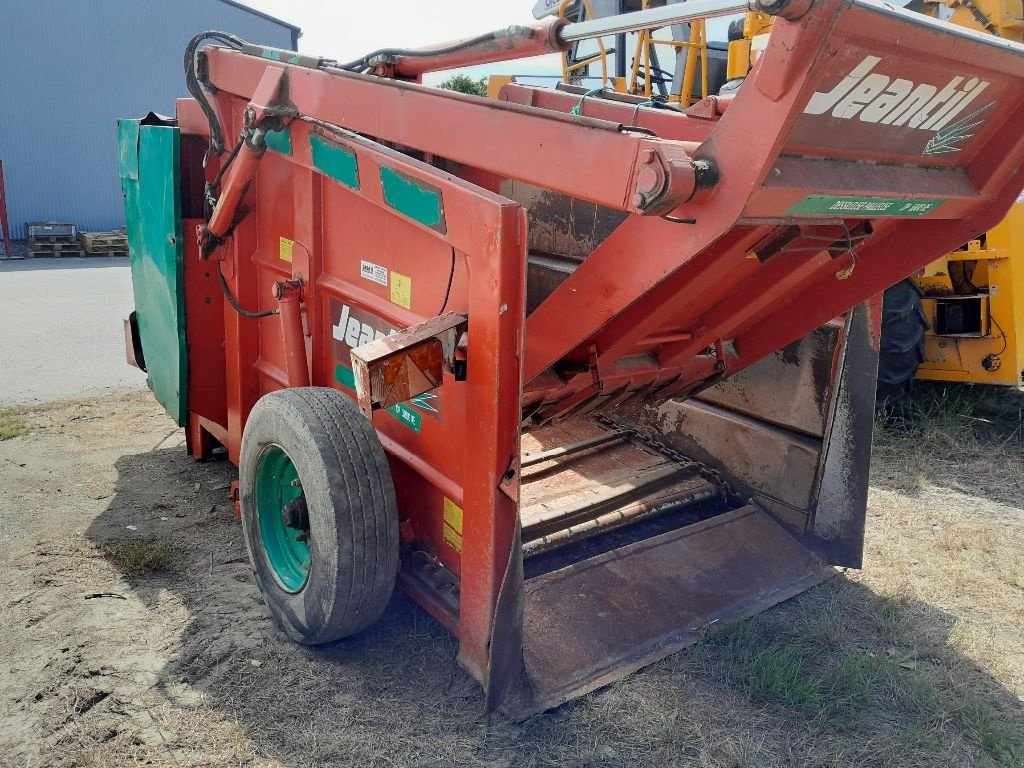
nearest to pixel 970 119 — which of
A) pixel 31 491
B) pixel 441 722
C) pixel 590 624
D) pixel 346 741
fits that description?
pixel 590 624

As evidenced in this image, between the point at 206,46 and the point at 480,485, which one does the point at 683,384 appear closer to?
the point at 480,485

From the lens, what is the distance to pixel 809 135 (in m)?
1.83

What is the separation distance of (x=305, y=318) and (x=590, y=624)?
1.43 m

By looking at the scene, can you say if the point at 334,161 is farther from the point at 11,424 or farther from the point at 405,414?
the point at 11,424

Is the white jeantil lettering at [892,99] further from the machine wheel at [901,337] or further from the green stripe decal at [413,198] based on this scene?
the machine wheel at [901,337]

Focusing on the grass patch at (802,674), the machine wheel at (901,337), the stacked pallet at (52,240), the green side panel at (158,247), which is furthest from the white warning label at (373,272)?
the stacked pallet at (52,240)

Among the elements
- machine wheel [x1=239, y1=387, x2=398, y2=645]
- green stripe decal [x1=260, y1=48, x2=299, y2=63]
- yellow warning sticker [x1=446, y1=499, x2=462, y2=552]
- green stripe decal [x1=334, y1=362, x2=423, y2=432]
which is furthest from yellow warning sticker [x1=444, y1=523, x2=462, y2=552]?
green stripe decal [x1=260, y1=48, x2=299, y2=63]

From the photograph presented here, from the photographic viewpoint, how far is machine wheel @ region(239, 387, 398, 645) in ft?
7.94

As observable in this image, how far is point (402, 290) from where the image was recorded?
2588 mm

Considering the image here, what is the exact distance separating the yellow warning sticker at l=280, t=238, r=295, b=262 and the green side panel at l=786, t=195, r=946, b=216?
74.6 inches

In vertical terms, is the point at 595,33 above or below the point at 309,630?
above

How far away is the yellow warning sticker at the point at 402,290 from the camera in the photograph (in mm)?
2551

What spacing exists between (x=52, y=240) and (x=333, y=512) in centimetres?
1437

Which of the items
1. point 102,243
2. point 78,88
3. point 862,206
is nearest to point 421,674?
point 862,206
